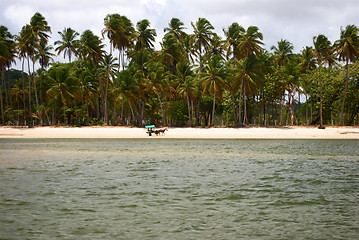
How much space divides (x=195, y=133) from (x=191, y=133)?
641 mm

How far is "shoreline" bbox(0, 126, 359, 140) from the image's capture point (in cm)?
4834

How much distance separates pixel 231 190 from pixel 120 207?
396 centimetres

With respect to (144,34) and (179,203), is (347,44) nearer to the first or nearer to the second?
(144,34)

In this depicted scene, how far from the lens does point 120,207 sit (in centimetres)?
938

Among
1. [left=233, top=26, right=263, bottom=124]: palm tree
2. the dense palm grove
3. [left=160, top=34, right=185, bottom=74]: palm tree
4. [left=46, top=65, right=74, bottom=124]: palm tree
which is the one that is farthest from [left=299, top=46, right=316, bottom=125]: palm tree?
[left=46, top=65, right=74, bottom=124]: palm tree

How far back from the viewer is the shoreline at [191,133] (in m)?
48.3

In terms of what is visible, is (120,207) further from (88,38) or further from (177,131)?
(88,38)

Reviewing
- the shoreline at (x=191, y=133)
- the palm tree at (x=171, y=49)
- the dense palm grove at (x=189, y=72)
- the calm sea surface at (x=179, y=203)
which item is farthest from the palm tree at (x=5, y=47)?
the calm sea surface at (x=179, y=203)

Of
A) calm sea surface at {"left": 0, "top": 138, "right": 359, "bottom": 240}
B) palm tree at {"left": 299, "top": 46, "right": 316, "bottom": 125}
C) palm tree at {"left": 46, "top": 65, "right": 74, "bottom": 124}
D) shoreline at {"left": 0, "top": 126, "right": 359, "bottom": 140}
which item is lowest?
calm sea surface at {"left": 0, "top": 138, "right": 359, "bottom": 240}

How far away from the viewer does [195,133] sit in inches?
2025

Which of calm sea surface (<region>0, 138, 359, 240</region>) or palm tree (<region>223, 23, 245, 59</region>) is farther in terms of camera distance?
palm tree (<region>223, 23, 245, 59</region>)

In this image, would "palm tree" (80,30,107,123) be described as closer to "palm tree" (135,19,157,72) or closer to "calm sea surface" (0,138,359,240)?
"palm tree" (135,19,157,72)

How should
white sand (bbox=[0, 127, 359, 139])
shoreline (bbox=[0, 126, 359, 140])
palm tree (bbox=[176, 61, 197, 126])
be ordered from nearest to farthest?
shoreline (bbox=[0, 126, 359, 140]) → white sand (bbox=[0, 127, 359, 139]) → palm tree (bbox=[176, 61, 197, 126])

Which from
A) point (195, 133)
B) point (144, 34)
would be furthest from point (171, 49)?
point (195, 133)
